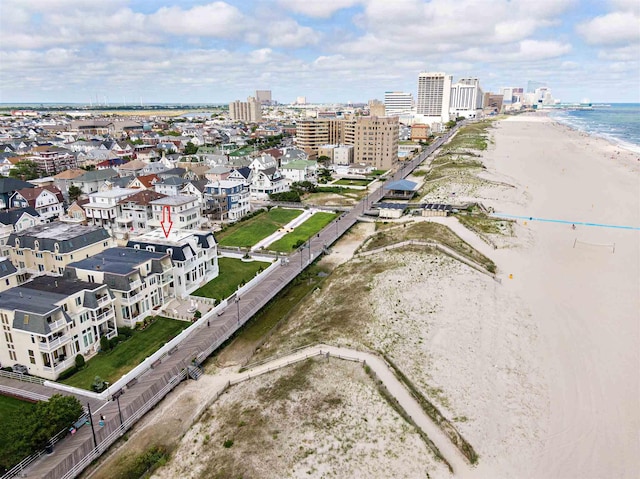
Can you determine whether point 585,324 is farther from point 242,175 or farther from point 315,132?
point 315,132

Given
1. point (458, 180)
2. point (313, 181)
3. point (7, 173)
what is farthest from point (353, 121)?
point (7, 173)

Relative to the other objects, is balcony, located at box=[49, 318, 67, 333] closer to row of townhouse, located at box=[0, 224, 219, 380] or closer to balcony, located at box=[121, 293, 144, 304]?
row of townhouse, located at box=[0, 224, 219, 380]

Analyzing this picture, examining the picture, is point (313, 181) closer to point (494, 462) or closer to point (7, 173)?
point (7, 173)

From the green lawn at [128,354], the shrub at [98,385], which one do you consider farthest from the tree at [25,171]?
the shrub at [98,385]

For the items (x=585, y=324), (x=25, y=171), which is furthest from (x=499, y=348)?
(x=25, y=171)

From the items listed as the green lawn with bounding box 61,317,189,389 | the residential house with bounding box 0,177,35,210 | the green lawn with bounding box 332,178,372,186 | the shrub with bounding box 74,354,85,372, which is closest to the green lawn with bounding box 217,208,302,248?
the green lawn with bounding box 61,317,189,389
